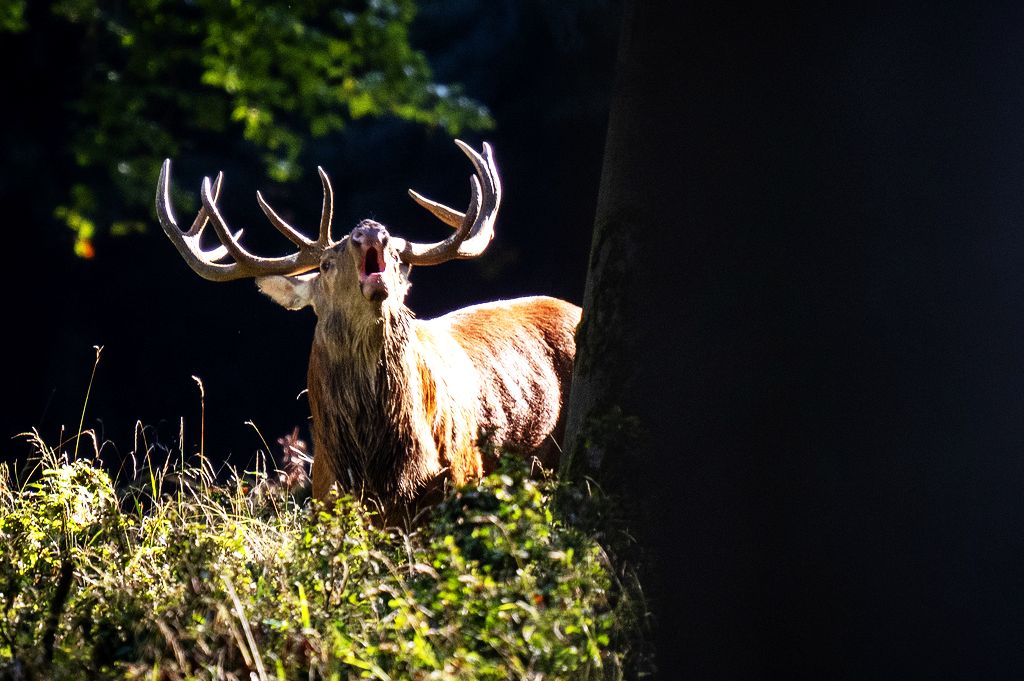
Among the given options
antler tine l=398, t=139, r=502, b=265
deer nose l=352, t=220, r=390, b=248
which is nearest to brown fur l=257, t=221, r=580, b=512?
deer nose l=352, t=220, r=390, b=248

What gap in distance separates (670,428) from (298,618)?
1320 mm

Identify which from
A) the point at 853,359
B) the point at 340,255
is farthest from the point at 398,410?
the point at 853,359

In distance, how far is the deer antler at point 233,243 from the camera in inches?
258

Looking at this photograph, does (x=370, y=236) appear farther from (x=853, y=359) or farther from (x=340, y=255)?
(x=853, y=359)

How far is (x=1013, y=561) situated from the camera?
3.83 m

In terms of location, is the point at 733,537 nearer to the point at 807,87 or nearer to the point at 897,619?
the point at 897,619

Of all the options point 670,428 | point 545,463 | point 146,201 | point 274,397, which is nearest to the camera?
point 670,428

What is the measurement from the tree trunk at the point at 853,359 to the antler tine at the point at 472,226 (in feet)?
8.94

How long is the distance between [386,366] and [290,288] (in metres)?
0.86

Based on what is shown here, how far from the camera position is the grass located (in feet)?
11.2

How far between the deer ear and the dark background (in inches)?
232

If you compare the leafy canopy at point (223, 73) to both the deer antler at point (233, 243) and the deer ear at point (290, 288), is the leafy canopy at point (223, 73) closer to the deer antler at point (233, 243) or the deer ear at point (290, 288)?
the deer antler at point (233, 243)

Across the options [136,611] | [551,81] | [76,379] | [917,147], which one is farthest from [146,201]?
[917,147]

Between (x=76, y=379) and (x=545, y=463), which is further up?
(x=545, y=463)
